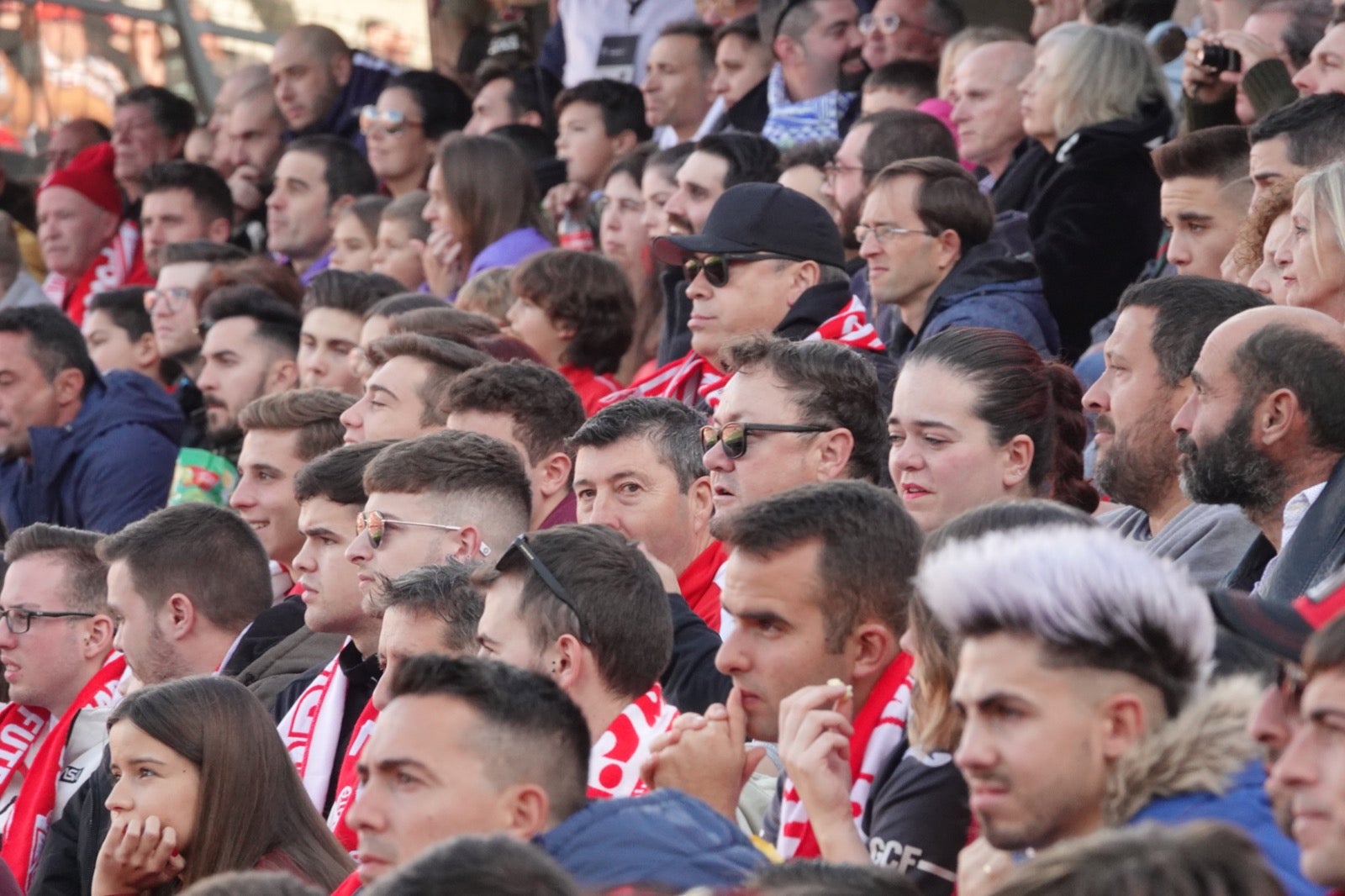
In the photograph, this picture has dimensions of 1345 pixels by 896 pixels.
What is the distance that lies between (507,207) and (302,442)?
2493mm

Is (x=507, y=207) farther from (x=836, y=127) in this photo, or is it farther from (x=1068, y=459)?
(x=1068, y=459)

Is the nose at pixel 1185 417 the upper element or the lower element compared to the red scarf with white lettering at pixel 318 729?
upper

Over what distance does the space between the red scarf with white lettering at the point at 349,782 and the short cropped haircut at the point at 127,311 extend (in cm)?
503

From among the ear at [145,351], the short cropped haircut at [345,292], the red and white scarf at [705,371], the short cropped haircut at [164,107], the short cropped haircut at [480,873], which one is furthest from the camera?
the short cropped haircut at [164,107]

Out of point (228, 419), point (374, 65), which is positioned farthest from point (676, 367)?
point (374, 65)

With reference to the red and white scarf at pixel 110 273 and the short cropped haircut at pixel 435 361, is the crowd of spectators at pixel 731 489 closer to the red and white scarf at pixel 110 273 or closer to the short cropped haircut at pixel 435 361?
the short cropped haircut at pixel 435 361

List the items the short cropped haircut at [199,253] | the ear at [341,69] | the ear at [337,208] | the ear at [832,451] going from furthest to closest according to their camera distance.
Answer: the ear at [341,69]
the ear at [337,208]
the short cropped haircut at [199,253]
the ear at [832,451]

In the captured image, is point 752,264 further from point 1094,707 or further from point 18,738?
point 1094,707

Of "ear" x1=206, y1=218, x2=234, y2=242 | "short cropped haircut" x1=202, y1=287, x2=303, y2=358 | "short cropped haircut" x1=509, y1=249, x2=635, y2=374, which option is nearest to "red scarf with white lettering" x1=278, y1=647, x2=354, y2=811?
"short cropped haircut" x1=509, y1=249, x2=635, y2=374

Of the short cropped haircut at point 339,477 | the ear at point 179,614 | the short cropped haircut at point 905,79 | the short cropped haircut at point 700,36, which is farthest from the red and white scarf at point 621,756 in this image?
the short cropped haircut at point 700,36

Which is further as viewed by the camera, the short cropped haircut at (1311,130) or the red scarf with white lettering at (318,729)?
the short cropped haircut at (1311,130)

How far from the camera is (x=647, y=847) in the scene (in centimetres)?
310

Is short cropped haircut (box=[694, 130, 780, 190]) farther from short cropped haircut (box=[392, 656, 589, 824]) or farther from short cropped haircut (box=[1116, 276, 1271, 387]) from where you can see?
short cropped haircut (box=[392, 656, 589, 824])

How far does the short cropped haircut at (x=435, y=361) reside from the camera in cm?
649
